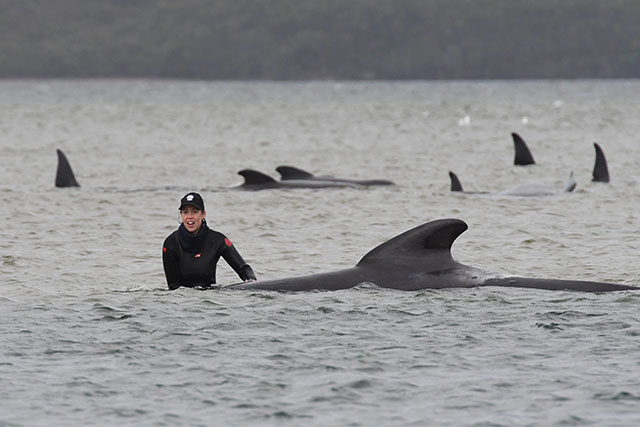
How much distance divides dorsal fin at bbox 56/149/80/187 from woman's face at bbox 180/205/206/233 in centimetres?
1577

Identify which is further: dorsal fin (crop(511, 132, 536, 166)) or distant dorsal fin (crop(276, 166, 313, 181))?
dorsal fin (crop(511, 132, 536, 166))

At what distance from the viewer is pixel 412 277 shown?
575 inches

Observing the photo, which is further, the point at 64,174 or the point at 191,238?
the point at 64,174

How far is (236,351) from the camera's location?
40.3 feet

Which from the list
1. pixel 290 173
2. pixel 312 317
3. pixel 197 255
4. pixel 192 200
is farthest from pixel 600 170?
pixel 312 317

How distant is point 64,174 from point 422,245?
1723cm

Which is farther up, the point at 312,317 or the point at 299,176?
the point at 299,176

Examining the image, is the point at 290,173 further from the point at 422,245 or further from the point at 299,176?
the point at 422,245

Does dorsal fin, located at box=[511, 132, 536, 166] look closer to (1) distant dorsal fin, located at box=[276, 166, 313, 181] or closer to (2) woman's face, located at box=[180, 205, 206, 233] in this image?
(1) distant dorsal fin, located at box=[276, 166, 313, 181]

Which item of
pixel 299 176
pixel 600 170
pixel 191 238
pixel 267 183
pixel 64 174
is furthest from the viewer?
pixel 600 170

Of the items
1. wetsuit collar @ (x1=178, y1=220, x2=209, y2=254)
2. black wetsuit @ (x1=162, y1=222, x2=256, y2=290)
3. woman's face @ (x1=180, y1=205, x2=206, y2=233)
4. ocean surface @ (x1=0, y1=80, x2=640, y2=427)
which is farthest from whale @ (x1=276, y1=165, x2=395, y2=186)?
woman's face @ (x1=180, y1=205, x2=206, y2=233)

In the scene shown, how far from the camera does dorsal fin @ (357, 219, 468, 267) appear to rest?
14.0 m

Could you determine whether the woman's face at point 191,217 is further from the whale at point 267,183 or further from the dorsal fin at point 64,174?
the dorsal fin at point 64,174

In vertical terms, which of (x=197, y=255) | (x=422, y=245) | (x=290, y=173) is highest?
(x=290, y=173)
